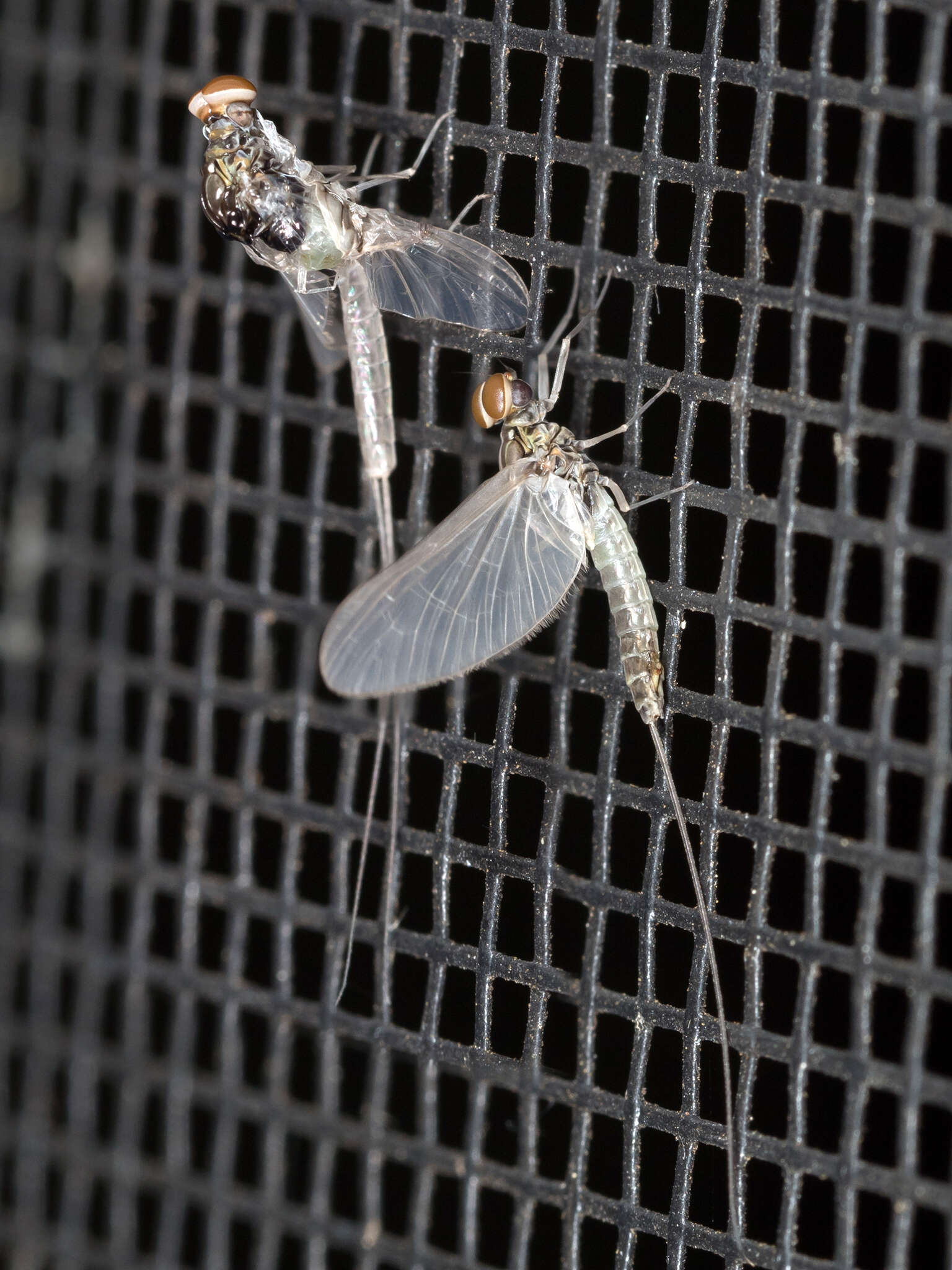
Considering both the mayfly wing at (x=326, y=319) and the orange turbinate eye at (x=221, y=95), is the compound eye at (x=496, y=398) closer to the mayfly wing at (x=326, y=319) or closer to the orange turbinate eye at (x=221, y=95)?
the mayfly wing at (x=326, y=319)

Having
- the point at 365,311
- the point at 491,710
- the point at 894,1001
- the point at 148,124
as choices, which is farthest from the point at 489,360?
the point at 894,1001

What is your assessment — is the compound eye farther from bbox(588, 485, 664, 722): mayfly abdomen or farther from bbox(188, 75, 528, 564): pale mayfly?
bbox(588, 485, 664, 722): mayfly abdomen

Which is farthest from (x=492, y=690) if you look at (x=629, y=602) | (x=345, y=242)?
(x=345, y=242)

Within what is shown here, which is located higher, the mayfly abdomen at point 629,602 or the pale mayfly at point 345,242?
the pale mayfly at point 345,242

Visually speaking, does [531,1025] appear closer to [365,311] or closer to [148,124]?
[365,311]

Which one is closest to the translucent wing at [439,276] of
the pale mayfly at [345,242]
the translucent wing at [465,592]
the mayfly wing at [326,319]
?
A: the pale mayfly at [345,242]
